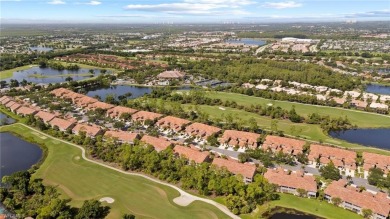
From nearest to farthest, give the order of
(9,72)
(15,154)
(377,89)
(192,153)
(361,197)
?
(361,197), (192,153), (15,154), (377,89), (9,72)

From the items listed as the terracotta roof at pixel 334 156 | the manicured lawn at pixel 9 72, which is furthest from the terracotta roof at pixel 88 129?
the manicured lawn at pixel 9 72

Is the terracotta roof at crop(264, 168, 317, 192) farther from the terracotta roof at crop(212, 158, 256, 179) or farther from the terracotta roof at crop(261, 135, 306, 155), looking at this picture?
the terracotta roof at crop(261, 135, 306, 155)

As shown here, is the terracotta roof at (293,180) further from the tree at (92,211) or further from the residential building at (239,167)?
the tree at (92,211)

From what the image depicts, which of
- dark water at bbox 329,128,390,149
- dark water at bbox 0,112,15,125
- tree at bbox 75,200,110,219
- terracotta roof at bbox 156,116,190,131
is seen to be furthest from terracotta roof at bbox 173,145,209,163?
dark water at bbox 0,112,15,125

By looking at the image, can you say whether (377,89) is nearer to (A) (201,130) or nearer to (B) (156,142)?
(A) (201,130)

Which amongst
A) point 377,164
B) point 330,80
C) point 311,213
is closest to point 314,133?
point 377,164

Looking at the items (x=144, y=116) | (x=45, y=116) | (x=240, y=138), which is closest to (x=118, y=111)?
(x=144, y=116)

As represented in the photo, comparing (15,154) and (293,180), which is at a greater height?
(293,180)
